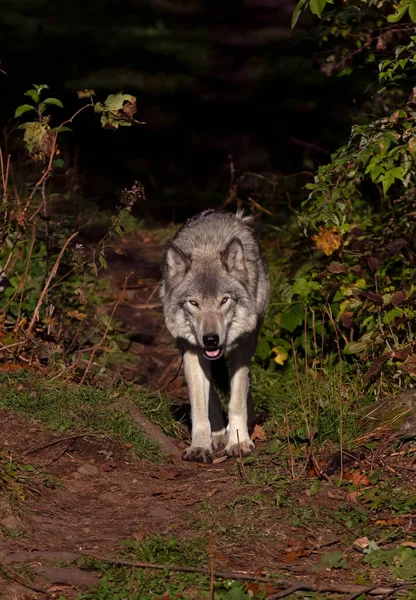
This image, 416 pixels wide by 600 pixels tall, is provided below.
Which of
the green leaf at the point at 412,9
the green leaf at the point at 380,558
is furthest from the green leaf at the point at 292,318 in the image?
the green leaf at the point at 380,558

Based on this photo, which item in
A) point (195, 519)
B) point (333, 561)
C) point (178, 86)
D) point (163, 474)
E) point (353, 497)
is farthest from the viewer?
point (178, 86)

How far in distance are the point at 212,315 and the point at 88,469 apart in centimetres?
155

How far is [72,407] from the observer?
25.6 feet

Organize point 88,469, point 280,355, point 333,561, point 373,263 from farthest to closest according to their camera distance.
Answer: point 280,355
point 373,263
point 88,469
point 333,561

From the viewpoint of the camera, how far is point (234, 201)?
13844 mm

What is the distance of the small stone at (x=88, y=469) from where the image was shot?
7.14 metres

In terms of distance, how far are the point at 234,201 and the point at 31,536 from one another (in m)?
8.42

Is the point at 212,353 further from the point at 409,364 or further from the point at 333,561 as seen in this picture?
the point at 333,561

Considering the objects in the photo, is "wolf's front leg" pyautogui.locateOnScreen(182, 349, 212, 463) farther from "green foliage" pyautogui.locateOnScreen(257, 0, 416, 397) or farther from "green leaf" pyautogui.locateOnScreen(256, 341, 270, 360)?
"green leaf" pyautogui.locateOnScreen(256, 341, 270, 360)

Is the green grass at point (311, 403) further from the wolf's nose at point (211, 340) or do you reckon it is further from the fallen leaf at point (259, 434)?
the wolf's nose at point (211, 340)

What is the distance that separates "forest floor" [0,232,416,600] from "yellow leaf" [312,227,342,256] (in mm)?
1982

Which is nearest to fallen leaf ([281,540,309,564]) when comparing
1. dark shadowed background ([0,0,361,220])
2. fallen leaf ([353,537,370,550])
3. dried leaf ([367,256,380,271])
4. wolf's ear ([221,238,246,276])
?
fallen leaf ([353,537,370,550])

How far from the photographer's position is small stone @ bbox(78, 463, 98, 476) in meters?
7.14

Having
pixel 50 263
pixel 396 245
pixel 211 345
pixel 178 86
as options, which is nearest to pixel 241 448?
pixel 211 345
